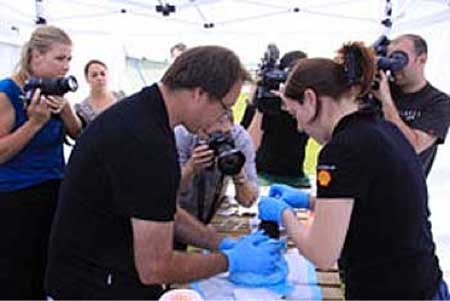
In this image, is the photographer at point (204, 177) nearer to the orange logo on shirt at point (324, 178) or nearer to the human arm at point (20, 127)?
the human arm at point (20, 127)

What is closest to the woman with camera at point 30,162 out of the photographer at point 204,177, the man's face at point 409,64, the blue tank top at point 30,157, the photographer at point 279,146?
the blue tank top at point 30,157

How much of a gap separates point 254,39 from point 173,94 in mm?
3162

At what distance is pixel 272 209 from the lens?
130cm

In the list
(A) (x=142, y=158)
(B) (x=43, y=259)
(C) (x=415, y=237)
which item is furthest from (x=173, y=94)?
(B) (x=43, y=259)

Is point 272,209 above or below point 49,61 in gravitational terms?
below

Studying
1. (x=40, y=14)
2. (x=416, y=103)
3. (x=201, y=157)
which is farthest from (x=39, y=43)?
(x=40, y=14)

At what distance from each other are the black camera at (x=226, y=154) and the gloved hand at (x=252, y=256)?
32 cm

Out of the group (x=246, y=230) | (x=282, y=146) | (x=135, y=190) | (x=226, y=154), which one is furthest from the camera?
(x=282, y=146)

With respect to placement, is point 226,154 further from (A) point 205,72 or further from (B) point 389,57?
(B) point 389,57

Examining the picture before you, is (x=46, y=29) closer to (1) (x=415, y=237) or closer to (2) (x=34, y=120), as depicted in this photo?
(2) (x=34, y=120)

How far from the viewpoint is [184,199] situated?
67.7 inches

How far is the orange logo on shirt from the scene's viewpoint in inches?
38.9

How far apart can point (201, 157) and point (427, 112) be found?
100cm

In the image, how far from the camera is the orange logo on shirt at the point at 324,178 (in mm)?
989
